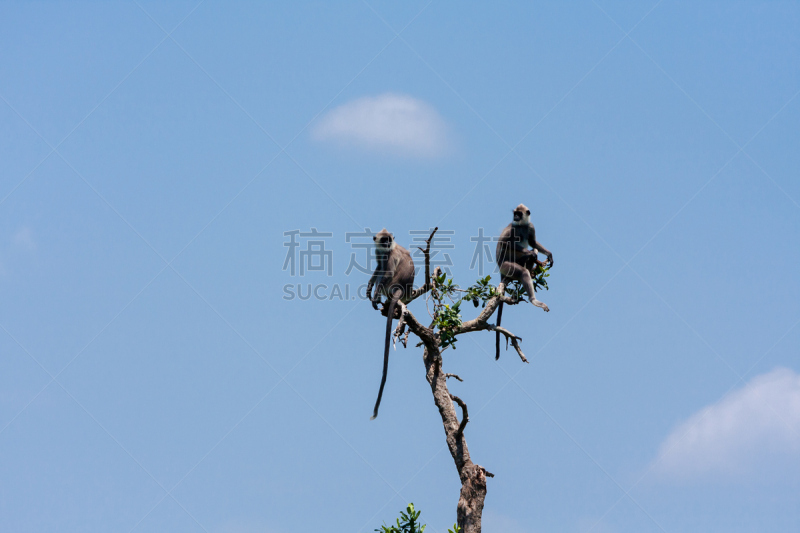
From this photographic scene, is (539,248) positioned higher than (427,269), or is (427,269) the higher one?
(539,248)

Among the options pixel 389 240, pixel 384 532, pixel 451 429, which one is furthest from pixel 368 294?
pixel 384 532

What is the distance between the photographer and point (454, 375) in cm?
1027

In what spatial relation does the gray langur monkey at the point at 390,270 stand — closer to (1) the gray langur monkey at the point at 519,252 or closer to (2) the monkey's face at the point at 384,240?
(2) the monkey's face at the point at 384,240

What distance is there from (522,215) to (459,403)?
3.64 m

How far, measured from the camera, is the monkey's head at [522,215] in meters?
12.2

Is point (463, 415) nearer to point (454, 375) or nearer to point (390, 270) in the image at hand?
point (454, 375)

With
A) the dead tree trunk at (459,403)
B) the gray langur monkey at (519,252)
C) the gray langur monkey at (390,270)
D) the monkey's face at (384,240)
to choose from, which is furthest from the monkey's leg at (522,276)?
the monkey's face at (384,240)

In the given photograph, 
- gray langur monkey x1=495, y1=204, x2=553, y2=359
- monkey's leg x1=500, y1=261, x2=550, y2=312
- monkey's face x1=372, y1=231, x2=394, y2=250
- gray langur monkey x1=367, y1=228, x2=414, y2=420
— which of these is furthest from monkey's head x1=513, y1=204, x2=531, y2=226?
monkey's face x1=372, y1=231, x2=394, y2=250

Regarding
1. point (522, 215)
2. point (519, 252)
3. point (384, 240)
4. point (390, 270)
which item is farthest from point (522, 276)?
point (384, 240)

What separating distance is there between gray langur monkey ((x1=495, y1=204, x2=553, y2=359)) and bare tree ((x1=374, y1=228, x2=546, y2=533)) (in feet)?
2.43

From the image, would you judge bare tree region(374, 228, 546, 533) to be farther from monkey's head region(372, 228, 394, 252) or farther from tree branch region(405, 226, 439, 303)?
monkey's head region(372, 228, 394, 252)

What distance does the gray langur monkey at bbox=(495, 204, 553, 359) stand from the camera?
11.5 m

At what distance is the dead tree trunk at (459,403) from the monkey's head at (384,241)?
166 cm

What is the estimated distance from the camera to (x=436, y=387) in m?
9.98
